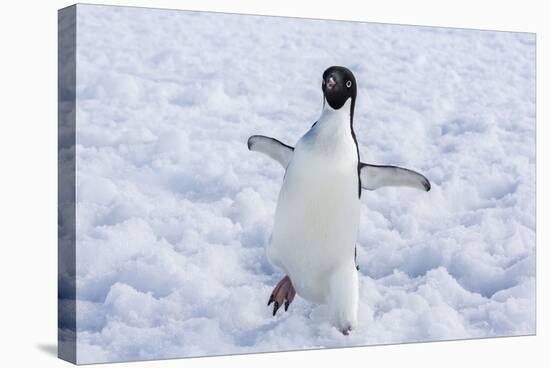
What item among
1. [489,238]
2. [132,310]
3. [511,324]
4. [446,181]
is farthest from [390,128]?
[132,310]

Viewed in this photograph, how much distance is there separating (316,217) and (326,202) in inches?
3.6

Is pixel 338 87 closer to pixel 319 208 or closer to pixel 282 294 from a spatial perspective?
pixel 319 208

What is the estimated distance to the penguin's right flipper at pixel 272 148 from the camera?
6.04 m

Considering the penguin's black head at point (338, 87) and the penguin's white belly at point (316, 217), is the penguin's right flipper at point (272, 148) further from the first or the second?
the penguin's black head at point (338, 87)

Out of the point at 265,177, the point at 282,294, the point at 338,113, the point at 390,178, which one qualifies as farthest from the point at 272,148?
the point at 282,294

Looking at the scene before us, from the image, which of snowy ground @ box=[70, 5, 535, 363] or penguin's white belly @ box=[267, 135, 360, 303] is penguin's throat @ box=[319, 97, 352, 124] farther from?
snowy ground @ box=[70, 5, 535, 363]

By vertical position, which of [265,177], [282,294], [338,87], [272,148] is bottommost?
[282,294]

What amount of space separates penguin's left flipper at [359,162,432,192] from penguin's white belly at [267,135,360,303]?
13cm

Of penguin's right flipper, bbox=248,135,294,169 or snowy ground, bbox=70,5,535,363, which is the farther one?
penguin's right flipper, bbox=248,135,294,169

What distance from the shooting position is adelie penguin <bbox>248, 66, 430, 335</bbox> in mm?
5816

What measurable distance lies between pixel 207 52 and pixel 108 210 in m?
1.00

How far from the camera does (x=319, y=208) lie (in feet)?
19.1

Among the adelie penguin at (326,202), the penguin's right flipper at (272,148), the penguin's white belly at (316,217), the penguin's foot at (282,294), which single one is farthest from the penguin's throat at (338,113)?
the penguin's foot at (282,294)

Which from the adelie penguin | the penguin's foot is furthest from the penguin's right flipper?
the penguin's foot
